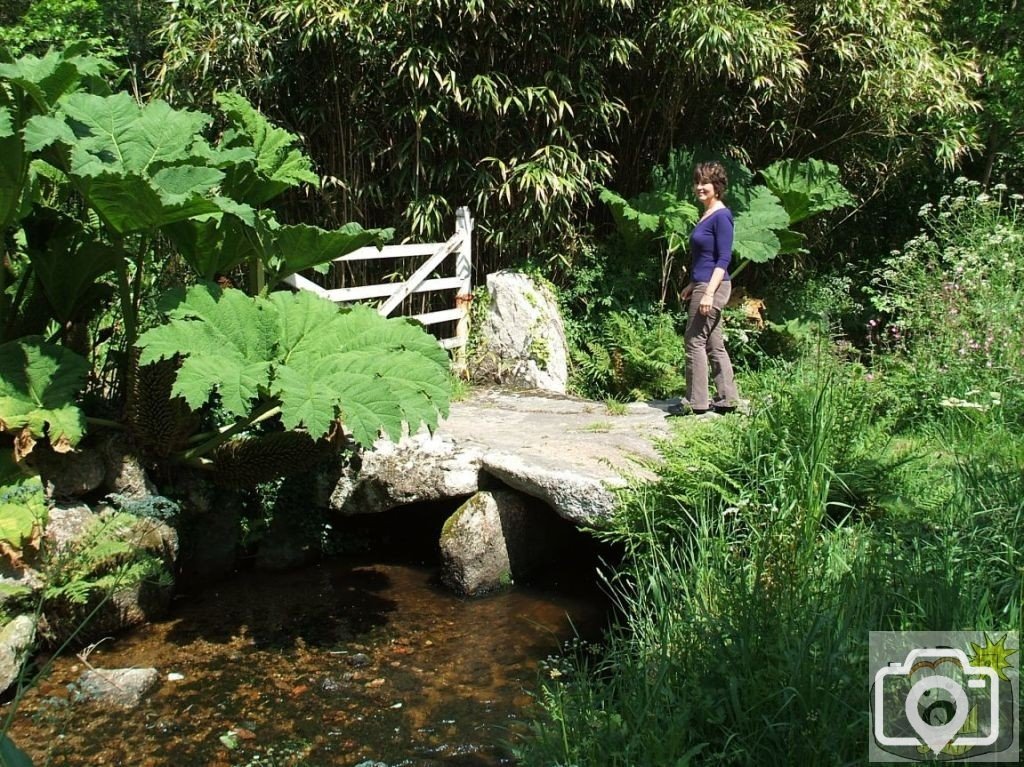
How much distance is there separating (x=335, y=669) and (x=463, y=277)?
15.2 ft

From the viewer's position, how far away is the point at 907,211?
1136 centimetres

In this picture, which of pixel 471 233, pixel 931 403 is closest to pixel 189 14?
pixel 471 233

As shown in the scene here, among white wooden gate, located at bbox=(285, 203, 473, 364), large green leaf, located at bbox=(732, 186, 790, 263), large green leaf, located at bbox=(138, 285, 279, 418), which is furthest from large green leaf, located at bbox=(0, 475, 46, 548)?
large green leaf, located at bbox=(732, 186, 790, 263)

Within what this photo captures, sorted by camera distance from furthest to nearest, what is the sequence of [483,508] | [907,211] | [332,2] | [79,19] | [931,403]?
[907,211] → [79,19] → [332,2] → [931,403] → [483,508]

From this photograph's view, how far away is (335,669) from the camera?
477 centimetres

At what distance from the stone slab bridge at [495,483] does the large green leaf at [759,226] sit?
2752 millimetres

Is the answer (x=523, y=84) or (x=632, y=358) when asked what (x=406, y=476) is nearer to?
(x=632, y=358)

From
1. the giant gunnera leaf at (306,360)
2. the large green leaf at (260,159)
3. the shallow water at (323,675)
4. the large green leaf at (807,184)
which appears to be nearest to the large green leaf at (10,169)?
the giant gunnera leaf at (306,360)

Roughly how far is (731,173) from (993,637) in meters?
6.59

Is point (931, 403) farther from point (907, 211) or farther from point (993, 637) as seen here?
point (907, 211)

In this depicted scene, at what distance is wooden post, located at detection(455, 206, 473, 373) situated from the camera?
28.5 ft

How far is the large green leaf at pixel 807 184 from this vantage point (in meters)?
9.34

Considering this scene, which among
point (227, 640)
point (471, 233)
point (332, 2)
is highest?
point (332, 2)
